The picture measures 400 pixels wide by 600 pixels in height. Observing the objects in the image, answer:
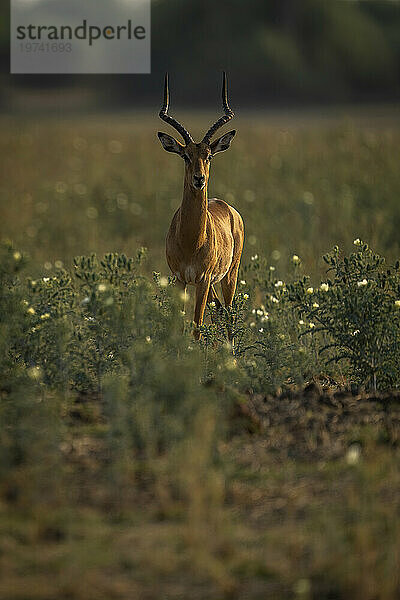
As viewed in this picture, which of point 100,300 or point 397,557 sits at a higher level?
point 100,300

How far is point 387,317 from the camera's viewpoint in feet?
26.3

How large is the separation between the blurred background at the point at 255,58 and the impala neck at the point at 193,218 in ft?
172

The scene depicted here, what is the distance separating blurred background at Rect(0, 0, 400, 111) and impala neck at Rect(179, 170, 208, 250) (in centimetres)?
5258

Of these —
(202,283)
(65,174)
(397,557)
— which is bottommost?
(397,557)

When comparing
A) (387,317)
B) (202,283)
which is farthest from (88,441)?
(202,283)

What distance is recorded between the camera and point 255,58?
80.1 m

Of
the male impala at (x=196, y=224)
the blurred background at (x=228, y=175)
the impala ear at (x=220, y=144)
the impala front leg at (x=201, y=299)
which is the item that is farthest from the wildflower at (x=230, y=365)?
the blurred background at (x=228, y=175)

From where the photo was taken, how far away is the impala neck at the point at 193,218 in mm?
9695

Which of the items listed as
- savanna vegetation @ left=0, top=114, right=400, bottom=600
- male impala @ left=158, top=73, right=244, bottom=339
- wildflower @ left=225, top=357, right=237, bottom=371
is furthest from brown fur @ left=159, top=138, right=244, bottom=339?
wildflower @ left=225, top=357, right=237, bottom=371

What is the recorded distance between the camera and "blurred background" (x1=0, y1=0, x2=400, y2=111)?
7081 centimetres

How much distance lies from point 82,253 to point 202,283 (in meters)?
6.78

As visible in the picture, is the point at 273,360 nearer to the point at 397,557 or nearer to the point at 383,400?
the point at 383,400

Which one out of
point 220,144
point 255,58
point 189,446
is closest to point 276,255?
point 220,144

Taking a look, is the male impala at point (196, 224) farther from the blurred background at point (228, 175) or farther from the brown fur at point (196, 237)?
the blurred background at point (228, 175)
